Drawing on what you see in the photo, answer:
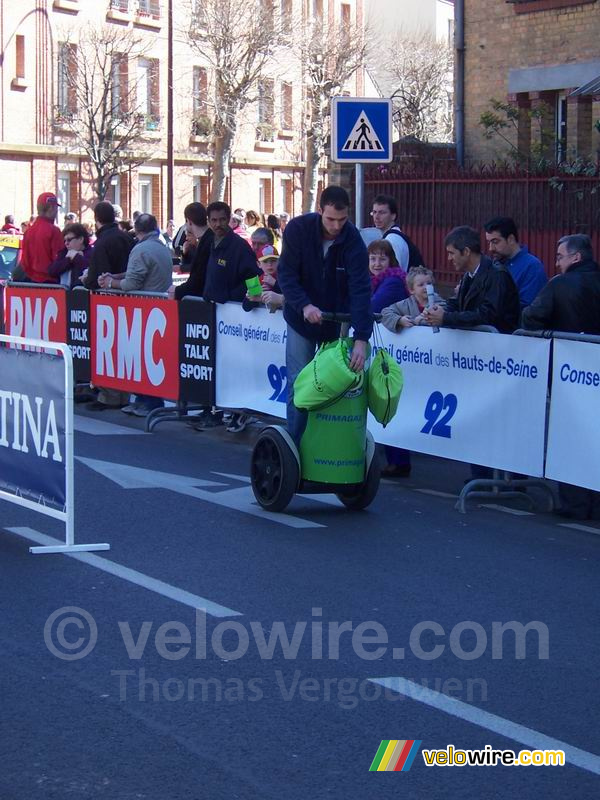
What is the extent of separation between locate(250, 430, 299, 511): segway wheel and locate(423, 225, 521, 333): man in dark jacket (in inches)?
64.8

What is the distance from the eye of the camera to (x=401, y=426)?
10586mm

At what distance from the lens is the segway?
8.72m

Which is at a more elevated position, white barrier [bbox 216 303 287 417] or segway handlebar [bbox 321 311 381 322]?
segway handlebar [bbox 321 311 381 322]

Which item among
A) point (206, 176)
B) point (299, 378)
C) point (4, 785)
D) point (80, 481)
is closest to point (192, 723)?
point (4, 785)

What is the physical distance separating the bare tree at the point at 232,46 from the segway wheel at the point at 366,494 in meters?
42.2

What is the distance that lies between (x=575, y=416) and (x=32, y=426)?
3453 millimetres

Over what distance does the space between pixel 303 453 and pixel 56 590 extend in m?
2.33

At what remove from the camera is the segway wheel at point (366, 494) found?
895cm

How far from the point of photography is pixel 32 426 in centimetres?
797

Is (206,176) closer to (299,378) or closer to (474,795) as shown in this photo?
(299,378)

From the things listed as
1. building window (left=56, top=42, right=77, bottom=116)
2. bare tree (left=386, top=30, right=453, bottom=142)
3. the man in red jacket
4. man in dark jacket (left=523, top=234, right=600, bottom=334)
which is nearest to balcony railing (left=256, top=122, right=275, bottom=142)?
bare tree (left=386, top=30, right=453, bottom=142)

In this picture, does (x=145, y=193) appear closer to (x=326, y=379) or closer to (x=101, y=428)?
(x=101, y=428)

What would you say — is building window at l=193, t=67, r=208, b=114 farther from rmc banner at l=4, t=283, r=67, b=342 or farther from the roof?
rmc banner at l=4, t=283, r=67, b=342

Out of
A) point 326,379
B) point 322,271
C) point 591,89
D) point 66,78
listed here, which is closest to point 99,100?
point 66,78
